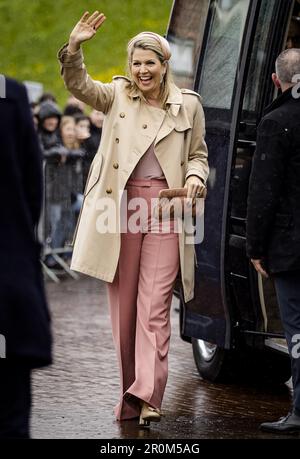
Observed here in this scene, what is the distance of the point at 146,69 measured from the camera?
25.0ft

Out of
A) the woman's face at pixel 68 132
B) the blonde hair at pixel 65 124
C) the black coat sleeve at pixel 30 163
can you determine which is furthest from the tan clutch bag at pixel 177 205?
the woman's face at pixel 68 132

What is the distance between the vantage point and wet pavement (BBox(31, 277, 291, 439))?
7578mm

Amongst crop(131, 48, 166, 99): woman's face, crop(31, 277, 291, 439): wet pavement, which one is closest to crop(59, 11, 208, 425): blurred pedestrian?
crop(131, 48, 166, 99): woman's face

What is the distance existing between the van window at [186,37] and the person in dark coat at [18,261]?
4039 millimetres

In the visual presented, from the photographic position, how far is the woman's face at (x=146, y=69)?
300 inches

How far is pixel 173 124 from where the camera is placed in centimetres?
772

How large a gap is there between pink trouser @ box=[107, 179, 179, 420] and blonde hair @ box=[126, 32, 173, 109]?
0.46m

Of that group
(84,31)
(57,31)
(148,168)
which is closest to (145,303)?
(148,168)

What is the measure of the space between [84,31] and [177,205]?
100cm

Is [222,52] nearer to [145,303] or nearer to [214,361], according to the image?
[145,303]

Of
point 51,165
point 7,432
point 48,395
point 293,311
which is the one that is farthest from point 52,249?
point 7,432

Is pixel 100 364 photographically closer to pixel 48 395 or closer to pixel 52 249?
pixel 48 395

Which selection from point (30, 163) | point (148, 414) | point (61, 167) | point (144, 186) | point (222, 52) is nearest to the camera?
point (30, 163)

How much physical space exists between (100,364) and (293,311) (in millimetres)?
2877
